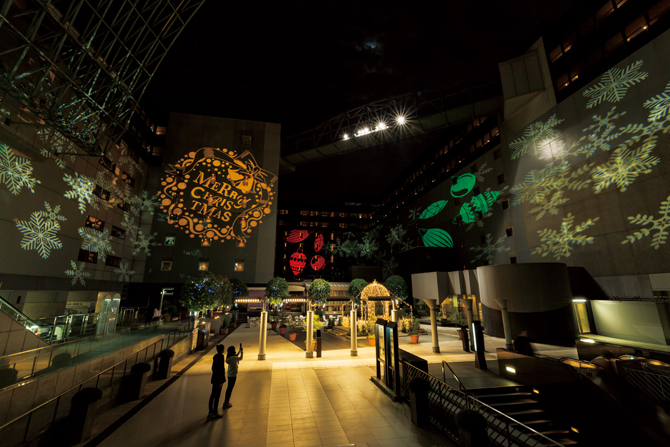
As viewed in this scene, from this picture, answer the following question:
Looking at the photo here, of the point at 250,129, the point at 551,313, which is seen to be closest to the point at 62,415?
the point at 551,313

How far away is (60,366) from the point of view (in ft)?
21.4

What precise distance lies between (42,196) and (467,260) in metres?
34.5

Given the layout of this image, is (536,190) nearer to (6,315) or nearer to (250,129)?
(6,315)

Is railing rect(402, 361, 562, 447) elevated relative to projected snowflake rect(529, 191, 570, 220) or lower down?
lower down

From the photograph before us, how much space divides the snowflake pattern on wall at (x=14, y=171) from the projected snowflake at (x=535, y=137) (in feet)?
108

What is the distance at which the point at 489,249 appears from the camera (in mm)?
25016

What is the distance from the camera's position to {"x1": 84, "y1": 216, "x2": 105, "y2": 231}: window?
22812mm

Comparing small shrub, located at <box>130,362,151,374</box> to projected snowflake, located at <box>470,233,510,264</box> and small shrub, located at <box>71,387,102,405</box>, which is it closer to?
small shrub, located at <box>71,387,102,405</box>

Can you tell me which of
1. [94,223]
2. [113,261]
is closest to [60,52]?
[94,223]

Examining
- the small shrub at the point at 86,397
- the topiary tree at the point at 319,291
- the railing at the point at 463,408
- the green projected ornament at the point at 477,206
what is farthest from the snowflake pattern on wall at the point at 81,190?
the green projected ornament at the point at 477,206

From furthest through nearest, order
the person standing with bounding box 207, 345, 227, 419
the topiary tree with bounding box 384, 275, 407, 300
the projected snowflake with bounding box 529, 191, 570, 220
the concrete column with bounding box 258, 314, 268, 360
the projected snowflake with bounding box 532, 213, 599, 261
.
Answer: the topiary tree with bounding box 384, 275, 407, 300
the projected snowflake with bounding box 529, 191, 570, 220
the projected snowflake with bounding box 532, 213, 599, 261
the concrete column with bounding box 258, 314, 268, 360
the person standing with bounding box 207, 345, 227, 419

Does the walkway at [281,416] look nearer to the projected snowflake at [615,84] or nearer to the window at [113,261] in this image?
the projected snowflake at [615,84]

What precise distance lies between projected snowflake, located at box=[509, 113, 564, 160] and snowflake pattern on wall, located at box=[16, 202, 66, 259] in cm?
3390

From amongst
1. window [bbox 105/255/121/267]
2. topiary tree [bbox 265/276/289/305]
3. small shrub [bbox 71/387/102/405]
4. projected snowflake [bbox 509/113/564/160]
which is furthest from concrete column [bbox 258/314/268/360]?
window [bbox 105/255/121/267]
